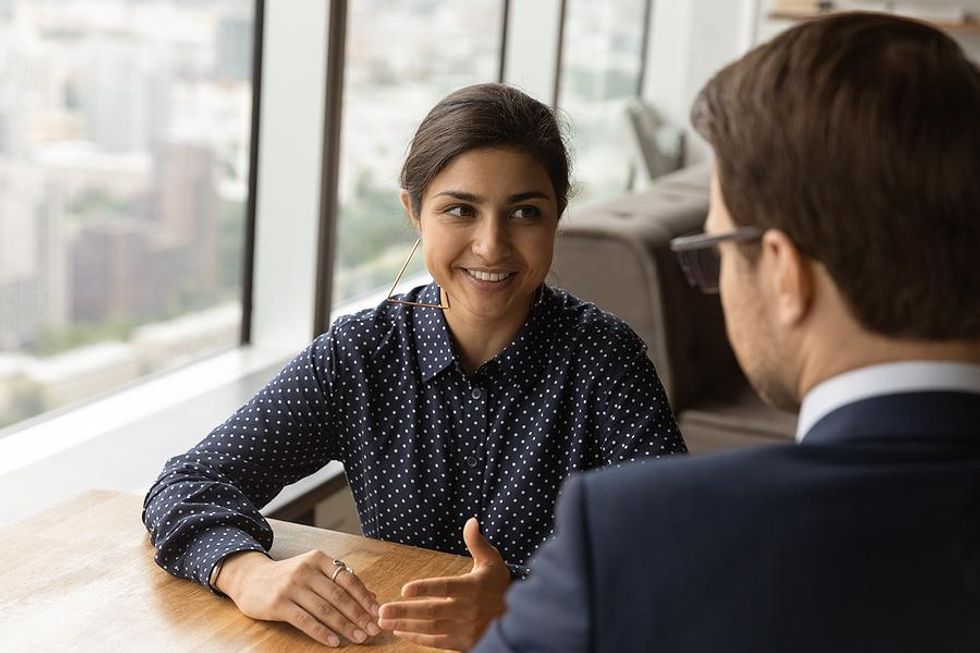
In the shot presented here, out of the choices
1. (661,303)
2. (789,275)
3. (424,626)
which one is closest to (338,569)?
(424,626)

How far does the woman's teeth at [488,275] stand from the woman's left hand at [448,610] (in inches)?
19.7

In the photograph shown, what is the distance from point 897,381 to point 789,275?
11cm

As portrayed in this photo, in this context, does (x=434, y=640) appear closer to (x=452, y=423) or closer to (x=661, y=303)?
(x=452, y=423)

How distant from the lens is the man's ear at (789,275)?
0.94m

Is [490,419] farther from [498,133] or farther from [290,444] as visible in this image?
[498,133]

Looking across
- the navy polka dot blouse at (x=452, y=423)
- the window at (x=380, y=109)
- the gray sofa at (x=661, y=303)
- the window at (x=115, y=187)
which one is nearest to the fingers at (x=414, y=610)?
the navy polka dot blouse at (x=452, y=423)

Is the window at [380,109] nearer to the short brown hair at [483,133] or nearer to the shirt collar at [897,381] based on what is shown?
the short brown hair at [483,133]

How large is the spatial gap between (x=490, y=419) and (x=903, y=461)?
3.64 feet

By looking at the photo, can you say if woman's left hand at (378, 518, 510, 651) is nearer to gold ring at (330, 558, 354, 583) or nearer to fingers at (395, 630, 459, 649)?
fingers at (395, 630, 459, 649)

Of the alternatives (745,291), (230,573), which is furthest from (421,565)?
(745,291)

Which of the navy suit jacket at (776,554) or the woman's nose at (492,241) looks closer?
the navy suit jacket at (776,554)

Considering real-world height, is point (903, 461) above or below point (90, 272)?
above

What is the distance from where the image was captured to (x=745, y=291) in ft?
3.26

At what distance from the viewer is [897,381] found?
0.91m
